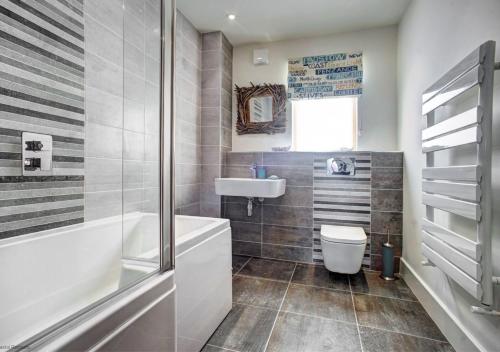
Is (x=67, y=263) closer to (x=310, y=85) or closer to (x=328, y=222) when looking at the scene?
(x=328, y=222)

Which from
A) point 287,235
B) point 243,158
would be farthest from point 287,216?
point 243,158

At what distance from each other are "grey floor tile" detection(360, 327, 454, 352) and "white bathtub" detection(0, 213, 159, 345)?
139 cm

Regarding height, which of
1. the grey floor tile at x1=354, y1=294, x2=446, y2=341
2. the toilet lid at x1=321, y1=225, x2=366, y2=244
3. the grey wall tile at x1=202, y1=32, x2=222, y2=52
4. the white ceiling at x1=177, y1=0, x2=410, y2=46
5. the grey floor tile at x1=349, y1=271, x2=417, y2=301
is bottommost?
the grey floor tile at x1=354, y1=294, x2=446, y2=341

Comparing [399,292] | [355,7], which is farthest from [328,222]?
[355,7]

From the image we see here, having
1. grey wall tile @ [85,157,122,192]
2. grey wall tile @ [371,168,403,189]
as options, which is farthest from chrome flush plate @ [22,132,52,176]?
grey wall tile @ [371,168,403,189]

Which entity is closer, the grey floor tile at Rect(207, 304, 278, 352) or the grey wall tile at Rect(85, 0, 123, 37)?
the grey floor tile at Rect(207, 304, 278, 352)

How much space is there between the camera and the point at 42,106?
1324 millimetres

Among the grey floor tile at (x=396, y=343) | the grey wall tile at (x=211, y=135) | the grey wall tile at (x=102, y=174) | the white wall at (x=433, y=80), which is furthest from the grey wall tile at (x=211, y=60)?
the grey floor tile at (x=396, y=343)

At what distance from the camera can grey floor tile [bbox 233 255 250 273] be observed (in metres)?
2.66

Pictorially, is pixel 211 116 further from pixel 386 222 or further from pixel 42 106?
pixel 386 222

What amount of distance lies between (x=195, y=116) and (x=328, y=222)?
184cm

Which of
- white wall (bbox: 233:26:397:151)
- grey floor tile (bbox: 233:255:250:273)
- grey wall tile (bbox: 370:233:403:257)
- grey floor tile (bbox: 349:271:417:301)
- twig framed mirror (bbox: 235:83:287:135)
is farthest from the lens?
twig framed mirror (bbox: 235:83:287:135)

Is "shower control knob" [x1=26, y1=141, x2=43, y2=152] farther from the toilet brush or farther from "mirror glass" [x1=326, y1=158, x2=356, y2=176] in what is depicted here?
the toilet brush

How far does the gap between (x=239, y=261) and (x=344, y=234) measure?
118 cm
